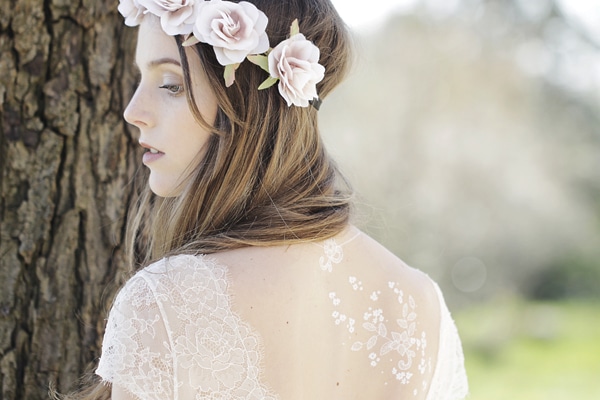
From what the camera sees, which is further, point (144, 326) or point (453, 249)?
point (453, 249)

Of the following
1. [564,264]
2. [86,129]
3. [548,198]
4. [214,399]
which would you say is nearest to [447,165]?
[548,198]

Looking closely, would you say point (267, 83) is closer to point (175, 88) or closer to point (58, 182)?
point (175, 88)

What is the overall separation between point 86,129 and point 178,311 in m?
0.88

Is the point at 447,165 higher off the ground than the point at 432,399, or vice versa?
the point at 432,399

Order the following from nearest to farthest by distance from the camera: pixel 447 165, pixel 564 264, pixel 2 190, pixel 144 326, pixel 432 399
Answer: pixel 144 326
pixel 432 399
pixel 2 190
pixel 447 165
pixel 564 264

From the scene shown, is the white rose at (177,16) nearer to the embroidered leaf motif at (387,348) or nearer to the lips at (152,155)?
the lips at (152,155)

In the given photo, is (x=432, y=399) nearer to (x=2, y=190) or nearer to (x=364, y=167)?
(x=2, y=190)

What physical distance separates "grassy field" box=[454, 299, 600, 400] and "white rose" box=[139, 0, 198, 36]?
6832 millimetres

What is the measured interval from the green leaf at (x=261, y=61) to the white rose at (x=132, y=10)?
0.31 metres

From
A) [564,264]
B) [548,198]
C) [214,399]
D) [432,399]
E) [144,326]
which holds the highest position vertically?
[144,326]

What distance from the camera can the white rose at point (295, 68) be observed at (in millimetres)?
1434

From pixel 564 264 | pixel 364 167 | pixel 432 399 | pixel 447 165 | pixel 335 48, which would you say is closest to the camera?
pixel 335 48

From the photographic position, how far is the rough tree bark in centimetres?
189

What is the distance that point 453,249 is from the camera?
9523 millimetres
